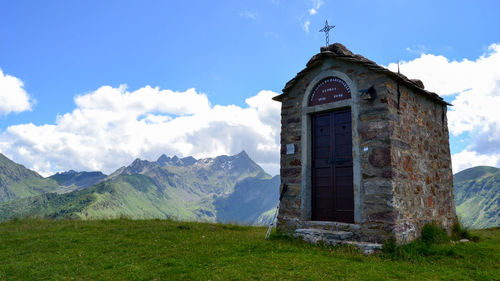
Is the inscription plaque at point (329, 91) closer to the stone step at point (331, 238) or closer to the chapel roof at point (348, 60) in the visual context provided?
the chapel roof at point (348, 60)

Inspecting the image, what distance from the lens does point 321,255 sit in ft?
26.9

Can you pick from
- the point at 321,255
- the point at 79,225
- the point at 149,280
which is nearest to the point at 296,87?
the point at 321,255

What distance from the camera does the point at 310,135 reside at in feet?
35.5

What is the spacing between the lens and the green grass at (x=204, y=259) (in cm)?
689

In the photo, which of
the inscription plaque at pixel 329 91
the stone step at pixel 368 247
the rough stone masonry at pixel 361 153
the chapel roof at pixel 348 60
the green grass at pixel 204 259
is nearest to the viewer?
the green grass at pixel 204 259

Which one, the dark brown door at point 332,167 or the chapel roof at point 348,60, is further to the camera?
the dark brown door at point 332,167

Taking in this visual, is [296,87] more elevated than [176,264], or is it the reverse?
[296,87]

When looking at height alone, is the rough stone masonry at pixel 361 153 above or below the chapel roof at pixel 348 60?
below

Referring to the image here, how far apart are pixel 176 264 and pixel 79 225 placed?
7015mm

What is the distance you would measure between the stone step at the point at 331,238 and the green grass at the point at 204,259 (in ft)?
0.86

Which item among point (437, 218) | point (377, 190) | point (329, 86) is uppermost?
point (329, 86)

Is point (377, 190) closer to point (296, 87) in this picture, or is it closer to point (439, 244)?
point (439, 244)

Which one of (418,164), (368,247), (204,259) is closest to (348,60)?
(418,164)

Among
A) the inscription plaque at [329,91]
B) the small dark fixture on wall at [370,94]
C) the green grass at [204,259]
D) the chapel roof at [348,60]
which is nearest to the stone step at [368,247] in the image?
the green grass at [204,259]
